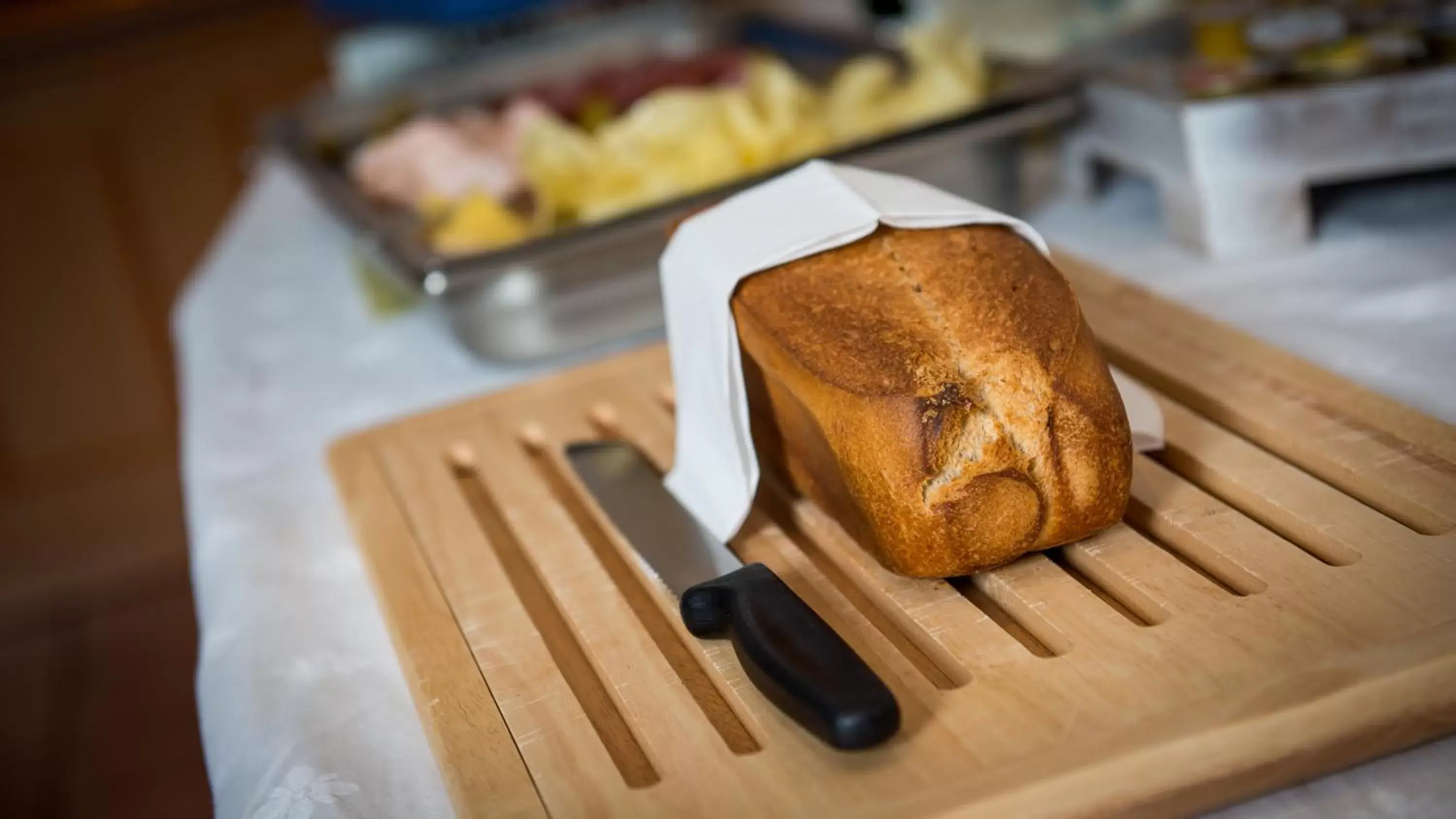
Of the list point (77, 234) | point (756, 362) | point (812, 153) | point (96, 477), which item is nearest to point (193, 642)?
point (96, 477)

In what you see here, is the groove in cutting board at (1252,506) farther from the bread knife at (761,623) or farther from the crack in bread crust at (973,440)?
the bread knife at (761,623)

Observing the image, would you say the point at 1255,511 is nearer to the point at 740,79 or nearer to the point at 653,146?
the point at 653,146

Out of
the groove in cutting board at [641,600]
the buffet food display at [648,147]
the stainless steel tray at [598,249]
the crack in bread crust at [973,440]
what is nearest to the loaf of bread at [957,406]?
the crack in bread crust at [973,440]

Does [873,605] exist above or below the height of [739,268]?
below

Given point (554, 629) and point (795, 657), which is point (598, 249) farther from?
point (795, 657)

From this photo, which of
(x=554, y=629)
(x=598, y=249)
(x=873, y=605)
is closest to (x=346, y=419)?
(x=598, y=249)

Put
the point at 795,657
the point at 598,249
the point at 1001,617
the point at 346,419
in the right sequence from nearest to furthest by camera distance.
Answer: the point at 795,657 < the point at 1001,617 < the point at 598,249 < the point at 346,419

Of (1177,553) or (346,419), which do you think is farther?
(346,419)
